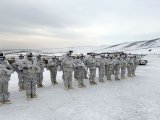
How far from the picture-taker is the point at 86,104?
11.4m

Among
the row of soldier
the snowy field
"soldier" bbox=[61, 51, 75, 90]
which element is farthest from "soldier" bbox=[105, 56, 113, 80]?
"soldier" bbox=[61, 51, 75, 90]

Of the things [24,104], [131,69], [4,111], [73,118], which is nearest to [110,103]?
[73,118]

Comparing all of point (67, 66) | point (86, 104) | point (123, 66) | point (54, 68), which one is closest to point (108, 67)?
point (123, 66)

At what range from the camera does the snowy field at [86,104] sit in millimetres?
9742

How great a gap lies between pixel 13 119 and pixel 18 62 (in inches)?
166

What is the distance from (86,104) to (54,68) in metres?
5.40

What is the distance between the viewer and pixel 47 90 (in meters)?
14.7

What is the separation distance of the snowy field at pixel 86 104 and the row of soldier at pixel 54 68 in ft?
1.73

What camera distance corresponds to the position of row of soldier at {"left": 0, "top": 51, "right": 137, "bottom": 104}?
11.6 m

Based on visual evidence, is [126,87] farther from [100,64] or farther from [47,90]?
[47,90]

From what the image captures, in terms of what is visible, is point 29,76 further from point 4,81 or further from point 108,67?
point 108,67

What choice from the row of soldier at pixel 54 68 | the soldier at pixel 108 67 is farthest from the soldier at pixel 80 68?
the soldier at pixel 108 67

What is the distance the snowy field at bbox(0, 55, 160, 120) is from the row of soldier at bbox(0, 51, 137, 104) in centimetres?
53

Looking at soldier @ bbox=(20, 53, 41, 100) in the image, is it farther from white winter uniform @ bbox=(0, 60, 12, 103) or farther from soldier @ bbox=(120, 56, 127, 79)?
soldier @ bbox=(120, 56, 127, 79)
